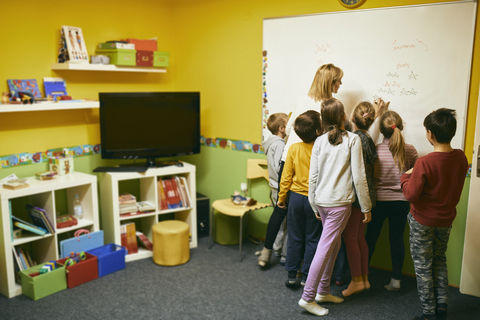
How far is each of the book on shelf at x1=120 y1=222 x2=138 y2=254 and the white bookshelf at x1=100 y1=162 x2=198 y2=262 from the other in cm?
5

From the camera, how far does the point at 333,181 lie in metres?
2.49

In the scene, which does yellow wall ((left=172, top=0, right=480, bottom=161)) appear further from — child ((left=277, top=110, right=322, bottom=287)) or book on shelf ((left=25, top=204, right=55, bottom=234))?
book on shelf ((left=25, top=204, right=55, bottom=234))

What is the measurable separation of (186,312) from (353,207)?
1269 mm

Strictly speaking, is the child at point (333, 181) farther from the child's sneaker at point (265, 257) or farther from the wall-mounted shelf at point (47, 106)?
the wall-mounted shelf at point (47, 106)

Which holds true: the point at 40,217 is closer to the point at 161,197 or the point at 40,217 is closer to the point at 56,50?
the point at 161,197

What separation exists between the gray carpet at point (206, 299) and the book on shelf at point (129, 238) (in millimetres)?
225

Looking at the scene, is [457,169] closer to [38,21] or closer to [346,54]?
[346,54]

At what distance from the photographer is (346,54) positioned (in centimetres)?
318

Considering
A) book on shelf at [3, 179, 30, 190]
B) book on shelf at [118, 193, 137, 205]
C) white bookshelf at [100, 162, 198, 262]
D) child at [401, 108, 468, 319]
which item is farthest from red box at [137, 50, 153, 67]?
child at [401, 108, 468, 319]

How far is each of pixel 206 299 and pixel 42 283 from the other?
1125mm

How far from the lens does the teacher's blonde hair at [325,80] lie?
115 inches

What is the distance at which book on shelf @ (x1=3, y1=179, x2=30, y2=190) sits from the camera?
2.94m

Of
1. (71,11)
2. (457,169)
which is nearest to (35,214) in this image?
(71,11)

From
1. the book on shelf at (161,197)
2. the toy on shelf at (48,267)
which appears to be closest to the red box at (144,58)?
the book on shelf at (161,197)
